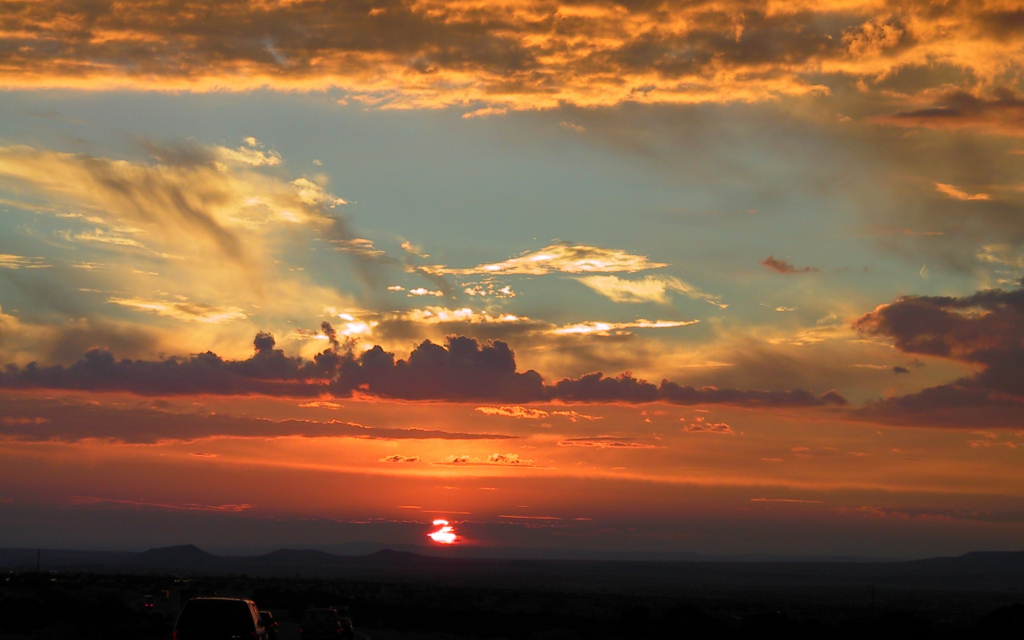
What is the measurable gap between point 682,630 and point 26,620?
112ft

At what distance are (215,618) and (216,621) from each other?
8cm

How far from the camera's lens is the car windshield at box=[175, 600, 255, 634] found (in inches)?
914

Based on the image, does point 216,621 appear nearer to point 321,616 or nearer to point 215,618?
point 215,618

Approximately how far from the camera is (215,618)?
76.7 ft

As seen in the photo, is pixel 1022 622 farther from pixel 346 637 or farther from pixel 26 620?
pixel 26 620

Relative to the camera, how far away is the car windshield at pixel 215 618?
2322cm

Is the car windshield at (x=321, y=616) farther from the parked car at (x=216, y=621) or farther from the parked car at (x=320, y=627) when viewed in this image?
the parked car at (x=216, y=621)

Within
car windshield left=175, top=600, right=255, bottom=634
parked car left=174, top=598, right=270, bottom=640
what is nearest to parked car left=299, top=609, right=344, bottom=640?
parked car left=174, top=598, right=270, bottom=640

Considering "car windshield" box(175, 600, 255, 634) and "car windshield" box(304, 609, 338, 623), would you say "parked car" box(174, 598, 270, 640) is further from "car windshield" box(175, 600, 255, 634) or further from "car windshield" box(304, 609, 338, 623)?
Answer: "car windshield" box(304, 609, 338, 623)

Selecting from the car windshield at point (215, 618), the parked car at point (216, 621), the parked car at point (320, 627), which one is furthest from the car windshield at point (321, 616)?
the car windshield at point (215, 618)

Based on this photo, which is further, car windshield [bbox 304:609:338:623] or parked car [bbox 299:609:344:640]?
car windshield [bbox 304:609:338:623]

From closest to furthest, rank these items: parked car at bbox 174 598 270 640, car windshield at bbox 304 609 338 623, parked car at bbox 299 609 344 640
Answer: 1. parked car at bbox 174 598 270 640
2. parked car at bbox 299 609 344 640
3. car windshield at bbox 304 609 338 623

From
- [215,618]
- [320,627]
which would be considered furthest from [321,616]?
[215,618]

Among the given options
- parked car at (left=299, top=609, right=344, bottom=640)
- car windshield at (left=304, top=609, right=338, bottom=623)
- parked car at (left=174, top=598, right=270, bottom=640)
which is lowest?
parked car at (left=299, top=609, right=344, bottom=640)
